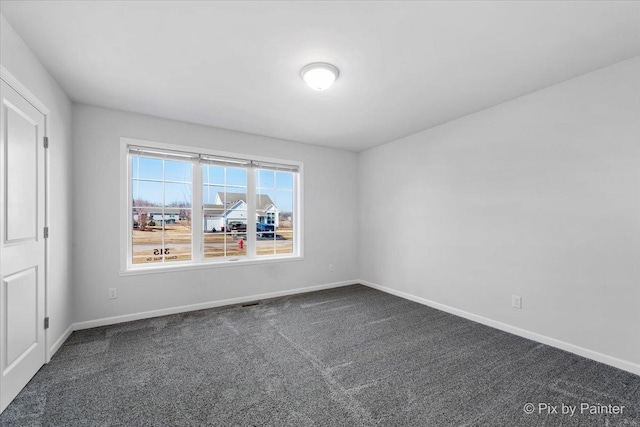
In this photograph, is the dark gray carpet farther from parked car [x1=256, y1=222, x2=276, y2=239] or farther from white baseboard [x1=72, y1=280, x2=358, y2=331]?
parked car [x1=256, y1=222, x2=276, y2=239]

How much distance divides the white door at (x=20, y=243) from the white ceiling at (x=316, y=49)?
2.05 feet

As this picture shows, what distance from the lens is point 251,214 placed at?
4.25 m

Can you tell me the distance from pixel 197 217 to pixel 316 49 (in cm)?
269

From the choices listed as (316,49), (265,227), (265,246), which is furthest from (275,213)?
(316,49)

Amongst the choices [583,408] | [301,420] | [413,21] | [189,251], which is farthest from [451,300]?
[189,251]

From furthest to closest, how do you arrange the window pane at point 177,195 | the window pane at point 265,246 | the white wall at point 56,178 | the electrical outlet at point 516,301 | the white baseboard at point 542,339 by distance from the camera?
the window pane at point 265,246
the window pane at point 177,195
the electrical outlet at point 516,301
the white baseboard at point 542,339
the white wall at point 56,178

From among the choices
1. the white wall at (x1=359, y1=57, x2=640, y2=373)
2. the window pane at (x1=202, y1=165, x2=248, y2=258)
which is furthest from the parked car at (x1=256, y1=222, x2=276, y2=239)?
the white wall at (x1=359, y1=57, x2=640, y2=373)

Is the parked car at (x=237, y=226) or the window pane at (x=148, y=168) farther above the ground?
the window pane at (x=148, y=168)

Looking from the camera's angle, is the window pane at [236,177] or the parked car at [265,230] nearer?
the window pane at [236,177]

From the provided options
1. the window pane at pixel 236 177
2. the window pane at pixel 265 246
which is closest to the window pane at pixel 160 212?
the window pane at pixel 236 177

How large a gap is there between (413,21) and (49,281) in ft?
11.6

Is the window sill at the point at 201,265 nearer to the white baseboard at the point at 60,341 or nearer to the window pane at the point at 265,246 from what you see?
the window pane at the point at 265,246

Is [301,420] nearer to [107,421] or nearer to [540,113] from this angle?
[107,421]

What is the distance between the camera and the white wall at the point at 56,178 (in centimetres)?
205
